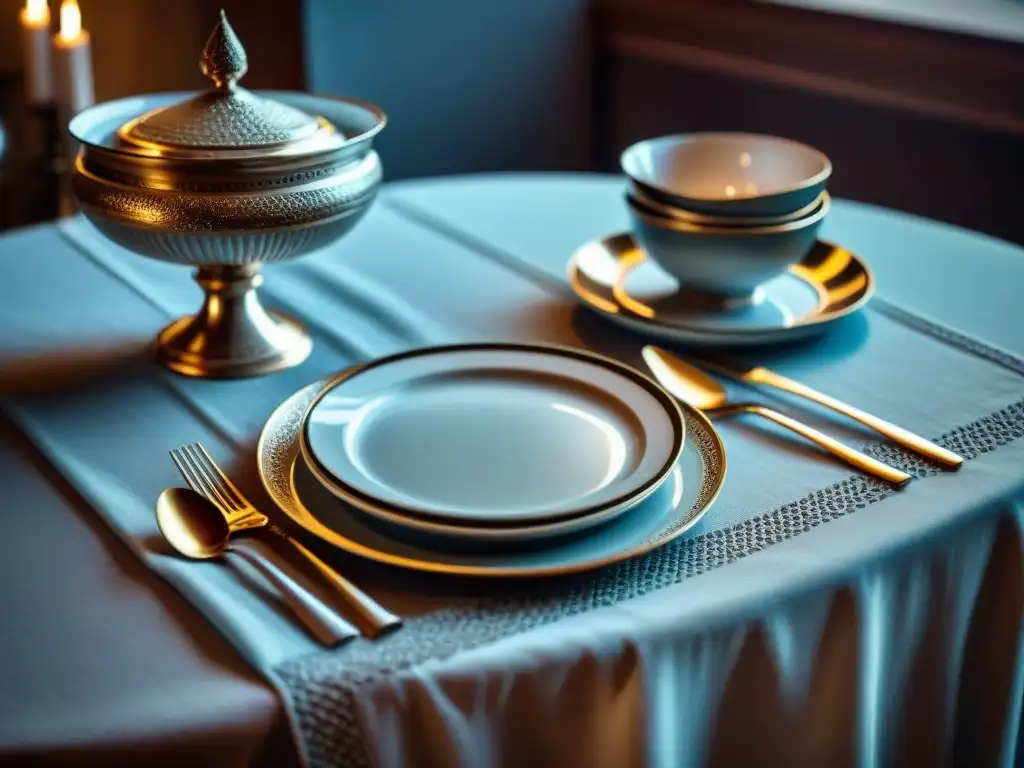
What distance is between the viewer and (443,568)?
50 cm

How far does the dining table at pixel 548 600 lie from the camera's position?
45cm

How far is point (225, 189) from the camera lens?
659mm

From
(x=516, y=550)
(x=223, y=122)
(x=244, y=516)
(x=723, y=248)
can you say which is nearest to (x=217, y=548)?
(x=244, y=516)

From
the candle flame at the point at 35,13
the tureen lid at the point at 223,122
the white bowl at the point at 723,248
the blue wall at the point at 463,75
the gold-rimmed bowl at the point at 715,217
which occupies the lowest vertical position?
the blue wall at the point at 463,75

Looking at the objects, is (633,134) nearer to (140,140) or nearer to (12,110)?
(12,110)

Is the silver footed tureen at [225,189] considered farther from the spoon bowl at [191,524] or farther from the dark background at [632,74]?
the dark background at [632,74]

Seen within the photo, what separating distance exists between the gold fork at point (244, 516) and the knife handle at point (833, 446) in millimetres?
261

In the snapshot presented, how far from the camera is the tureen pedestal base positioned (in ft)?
2.35

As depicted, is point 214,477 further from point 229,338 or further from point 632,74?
point 632,74

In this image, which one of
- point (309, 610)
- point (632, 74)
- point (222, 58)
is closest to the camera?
point (309, 610)

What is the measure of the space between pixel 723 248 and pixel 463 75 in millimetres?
1010

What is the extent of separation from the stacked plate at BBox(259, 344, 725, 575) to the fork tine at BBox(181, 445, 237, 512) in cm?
2

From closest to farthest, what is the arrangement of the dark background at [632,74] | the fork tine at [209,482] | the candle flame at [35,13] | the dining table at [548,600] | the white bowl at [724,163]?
the dining table at [548,600] < the fork tine at [209,482] < the white bowl at [724,163] < the dark background at [632,74] < the candle flame at [35,13]

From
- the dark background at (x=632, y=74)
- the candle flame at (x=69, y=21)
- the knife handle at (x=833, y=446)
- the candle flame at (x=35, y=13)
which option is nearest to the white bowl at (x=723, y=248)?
the knife handle at (x=833, y=446)
